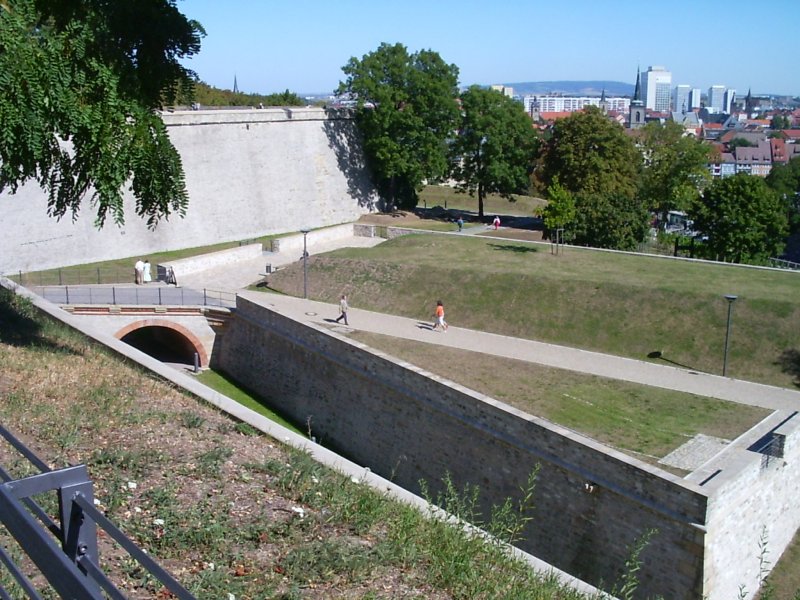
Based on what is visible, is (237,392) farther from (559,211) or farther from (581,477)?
(559,211)

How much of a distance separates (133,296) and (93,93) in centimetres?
1205

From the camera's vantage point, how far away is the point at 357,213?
38.5m

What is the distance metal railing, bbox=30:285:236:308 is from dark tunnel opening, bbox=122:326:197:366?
2.87 ft

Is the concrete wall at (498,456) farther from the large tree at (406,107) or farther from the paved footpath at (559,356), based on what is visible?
→ the large tree at (406,107)

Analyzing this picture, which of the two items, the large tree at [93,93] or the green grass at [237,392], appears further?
the green grass at [237,392]

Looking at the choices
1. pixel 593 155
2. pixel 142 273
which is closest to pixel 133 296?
pixel 142 273

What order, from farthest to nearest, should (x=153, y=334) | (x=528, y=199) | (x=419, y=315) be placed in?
1. (x=528, y=199)
2. (x=153, y=334)
3. (x=419, y=315)

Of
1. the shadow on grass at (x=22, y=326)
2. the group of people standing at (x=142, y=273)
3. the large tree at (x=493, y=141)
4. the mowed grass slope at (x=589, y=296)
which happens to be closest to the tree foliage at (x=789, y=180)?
the large tree at (x=493, y=141)

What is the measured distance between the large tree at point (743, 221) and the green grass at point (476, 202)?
13848 millimetres

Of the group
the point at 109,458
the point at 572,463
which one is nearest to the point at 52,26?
the point at 109,458

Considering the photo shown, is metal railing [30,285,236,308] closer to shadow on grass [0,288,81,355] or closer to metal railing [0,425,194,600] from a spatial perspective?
shadow on grass [0,288,81,355]

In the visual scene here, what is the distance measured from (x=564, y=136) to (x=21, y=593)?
34804 mm

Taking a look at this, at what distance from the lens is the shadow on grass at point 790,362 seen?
17000 mm

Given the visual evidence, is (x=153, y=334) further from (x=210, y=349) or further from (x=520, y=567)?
(x=520, y=567)
